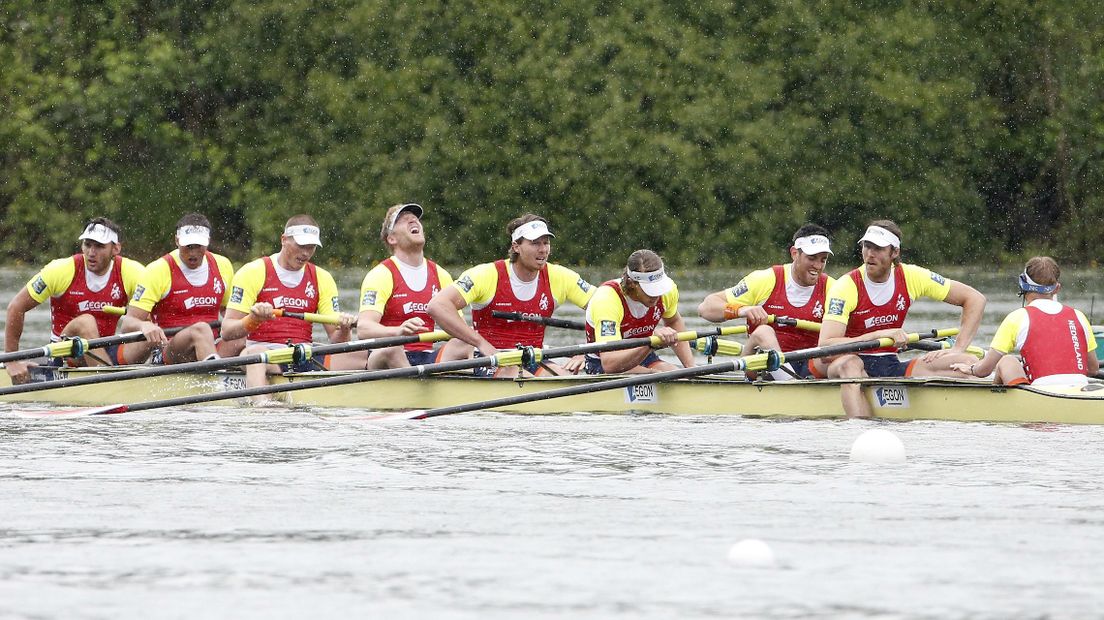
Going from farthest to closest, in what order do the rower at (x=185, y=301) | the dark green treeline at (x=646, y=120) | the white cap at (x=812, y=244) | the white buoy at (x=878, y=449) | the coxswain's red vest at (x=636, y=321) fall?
the dark green treeline at (x=646, y=120), the rower at (x=185, y=301), the white cap at (x=812, y=244), the coxswain's red vest at (x=636, y=321), the white buoy at (x=878, y=449)

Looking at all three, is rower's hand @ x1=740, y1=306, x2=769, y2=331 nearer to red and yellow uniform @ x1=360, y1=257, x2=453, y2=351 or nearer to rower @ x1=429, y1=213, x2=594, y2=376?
rower @ x1=429, y1=213, x2=594, y2=376

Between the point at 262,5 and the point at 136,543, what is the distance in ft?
95.2


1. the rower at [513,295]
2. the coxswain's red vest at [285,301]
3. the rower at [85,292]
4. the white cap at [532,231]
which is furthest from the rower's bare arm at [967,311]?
the rower at [85,292]

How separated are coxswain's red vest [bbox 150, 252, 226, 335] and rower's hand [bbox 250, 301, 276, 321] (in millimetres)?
969

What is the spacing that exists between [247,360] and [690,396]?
2.65 m

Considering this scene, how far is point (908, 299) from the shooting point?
11562 millimetres

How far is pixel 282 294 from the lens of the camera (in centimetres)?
1250

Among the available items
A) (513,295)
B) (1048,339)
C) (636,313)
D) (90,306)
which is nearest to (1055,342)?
(1048,339)

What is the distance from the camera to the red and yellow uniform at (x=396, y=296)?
1234 centimetres

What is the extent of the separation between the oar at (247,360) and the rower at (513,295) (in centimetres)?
20

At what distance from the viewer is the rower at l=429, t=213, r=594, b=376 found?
11859 mm

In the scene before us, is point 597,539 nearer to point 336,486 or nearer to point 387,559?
point 387,559

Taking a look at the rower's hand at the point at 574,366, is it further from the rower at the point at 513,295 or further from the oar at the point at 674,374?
the oar at the point at 674,374

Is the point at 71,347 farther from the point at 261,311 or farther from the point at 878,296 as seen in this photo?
the point at 878,296
